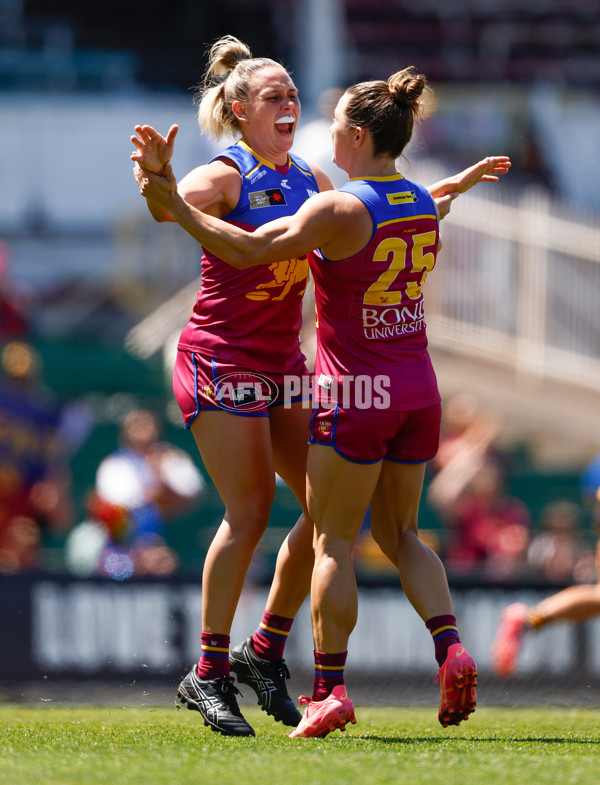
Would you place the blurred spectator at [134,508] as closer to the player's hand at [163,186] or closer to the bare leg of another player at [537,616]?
the bare leg of another player at [537,616]

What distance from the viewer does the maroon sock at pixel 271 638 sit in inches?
188

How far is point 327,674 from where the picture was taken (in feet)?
14.4

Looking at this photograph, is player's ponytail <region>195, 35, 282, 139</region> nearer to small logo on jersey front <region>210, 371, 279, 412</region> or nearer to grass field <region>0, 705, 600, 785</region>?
small logo on jersey front <region>210, 371, 279, 412</region>

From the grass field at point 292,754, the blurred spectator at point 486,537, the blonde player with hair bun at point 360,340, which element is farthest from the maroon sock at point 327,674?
the blurred spectator at point 486,537

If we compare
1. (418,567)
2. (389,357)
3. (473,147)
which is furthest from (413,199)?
(473,147)

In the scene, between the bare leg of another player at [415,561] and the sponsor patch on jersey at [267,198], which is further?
the sponsor patch on jersey at [267,198]

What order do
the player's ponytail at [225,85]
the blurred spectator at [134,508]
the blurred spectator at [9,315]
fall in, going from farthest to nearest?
the blurred spectator at [9,315] < the blurred spectator at [134,508] < the player's ponytail at [225,85]

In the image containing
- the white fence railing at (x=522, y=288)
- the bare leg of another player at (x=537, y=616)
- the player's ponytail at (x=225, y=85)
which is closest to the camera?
the player's ponytail at (x=225, y=85)

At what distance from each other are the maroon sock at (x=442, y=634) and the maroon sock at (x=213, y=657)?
2.31 feet

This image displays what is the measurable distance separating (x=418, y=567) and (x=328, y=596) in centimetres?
35

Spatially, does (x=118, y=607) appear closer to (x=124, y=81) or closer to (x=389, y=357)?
(x=389, y=357)

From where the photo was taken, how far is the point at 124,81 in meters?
18.8

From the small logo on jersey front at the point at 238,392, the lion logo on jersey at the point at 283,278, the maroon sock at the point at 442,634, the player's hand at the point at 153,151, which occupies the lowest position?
the maroon sock at the point at 442,634

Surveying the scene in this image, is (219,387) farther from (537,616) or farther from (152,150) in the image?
(537,616)
